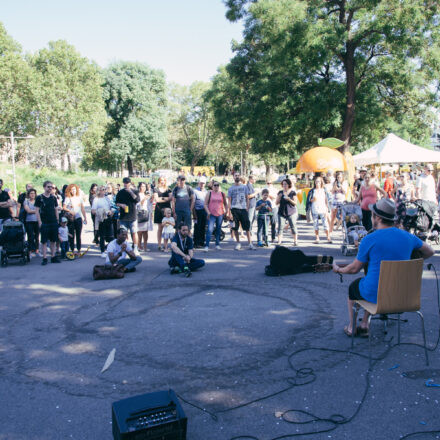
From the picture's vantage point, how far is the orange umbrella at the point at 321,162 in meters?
17.7

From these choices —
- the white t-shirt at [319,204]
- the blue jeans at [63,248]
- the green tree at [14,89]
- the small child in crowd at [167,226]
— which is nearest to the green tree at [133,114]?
the green tree at [14,89]

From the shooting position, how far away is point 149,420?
3.09m

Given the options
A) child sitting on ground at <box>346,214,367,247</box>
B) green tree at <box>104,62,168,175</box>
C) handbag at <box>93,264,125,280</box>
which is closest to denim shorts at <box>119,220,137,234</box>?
handbag at <box>93,264,125,280</box>

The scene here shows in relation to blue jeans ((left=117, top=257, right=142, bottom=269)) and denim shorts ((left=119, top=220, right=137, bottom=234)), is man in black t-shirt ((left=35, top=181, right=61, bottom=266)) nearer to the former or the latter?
denim shorts ((left=119, top=220, right=137, bottom=234))

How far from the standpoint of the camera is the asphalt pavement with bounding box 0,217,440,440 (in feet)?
11.6

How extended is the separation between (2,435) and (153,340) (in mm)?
2185

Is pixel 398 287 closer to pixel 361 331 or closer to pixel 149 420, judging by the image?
pixel 361 331

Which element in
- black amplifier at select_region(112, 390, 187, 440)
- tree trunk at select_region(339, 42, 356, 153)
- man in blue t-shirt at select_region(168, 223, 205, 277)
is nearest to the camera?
black amplifier at select_region(112, 390, 187, 440)

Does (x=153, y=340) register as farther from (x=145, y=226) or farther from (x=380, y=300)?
(x=145, y=226)

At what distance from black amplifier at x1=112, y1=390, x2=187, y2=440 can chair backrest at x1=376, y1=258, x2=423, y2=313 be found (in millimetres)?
2304

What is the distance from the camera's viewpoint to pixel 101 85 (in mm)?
53812

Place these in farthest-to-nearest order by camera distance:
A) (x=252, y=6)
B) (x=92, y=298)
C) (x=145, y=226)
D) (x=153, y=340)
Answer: (x=252, y=6), (x=145, y=226), (x=92, y=298), (x=153, y=340)

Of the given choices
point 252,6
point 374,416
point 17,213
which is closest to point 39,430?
point 374,416

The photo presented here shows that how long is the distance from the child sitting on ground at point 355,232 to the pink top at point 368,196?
795mm
